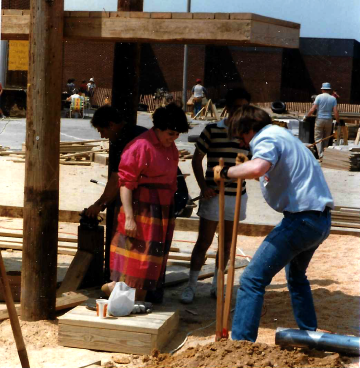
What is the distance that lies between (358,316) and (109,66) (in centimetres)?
3887

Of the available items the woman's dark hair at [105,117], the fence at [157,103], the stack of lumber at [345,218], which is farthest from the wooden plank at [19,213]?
the fence at [157,103]

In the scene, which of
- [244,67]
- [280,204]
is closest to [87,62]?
[244,67]

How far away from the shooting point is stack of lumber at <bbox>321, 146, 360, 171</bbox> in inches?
650

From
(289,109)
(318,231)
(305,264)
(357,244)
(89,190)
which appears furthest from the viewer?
(289,109)

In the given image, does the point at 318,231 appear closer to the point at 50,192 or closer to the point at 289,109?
the point at 50,192

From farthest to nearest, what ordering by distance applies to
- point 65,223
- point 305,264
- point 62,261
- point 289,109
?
point 289,109, point 65,223, point 62,261, point 305,264

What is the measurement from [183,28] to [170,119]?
2.21 feet

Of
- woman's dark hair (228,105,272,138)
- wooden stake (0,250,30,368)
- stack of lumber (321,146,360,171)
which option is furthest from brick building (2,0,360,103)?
wooden stake (0,250,30,368)

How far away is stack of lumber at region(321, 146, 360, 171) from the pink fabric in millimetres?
11558

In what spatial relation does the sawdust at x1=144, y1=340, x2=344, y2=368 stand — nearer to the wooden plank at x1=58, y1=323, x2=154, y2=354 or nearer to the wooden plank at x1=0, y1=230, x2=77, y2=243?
the wooden plank at x1=58, y1=323, x2=154, y2=354

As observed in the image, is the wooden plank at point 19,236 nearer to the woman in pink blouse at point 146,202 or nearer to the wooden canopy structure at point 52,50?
the wooden canopy structure at point 52,50

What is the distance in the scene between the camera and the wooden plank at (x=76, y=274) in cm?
634

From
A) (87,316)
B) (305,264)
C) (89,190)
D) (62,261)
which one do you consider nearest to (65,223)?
(62,261)

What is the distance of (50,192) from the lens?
554 cm
